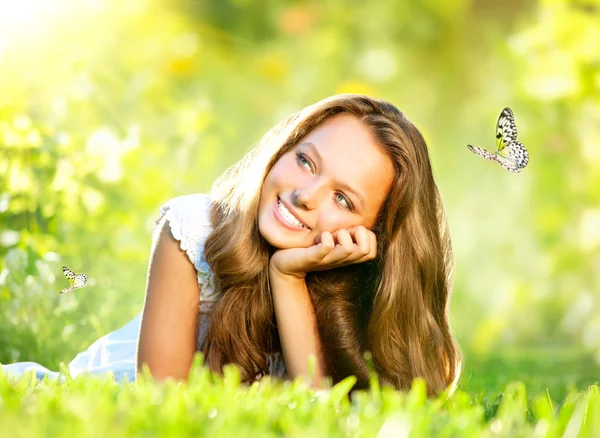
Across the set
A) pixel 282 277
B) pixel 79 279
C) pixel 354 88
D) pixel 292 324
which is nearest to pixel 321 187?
pixel 282 277

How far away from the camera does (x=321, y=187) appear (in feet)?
7.70

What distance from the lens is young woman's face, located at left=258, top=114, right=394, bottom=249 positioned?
2.37m

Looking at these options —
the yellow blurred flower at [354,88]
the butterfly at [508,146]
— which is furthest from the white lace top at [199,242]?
the yellow blurred flower at [354,88]

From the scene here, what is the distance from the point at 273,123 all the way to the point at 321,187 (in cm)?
391

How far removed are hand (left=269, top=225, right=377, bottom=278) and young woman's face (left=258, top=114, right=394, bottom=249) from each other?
0.03m

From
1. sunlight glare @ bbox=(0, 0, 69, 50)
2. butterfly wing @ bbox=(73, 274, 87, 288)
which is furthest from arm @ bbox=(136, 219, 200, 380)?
sunlight glare @ bbox=(0, 0, 69, 50)

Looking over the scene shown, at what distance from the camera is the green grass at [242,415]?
47.3 inches

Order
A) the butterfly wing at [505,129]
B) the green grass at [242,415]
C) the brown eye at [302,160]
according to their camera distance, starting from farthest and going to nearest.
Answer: the butterfly wing at [505,129] < the brown eye at [302,160] < the green grass at [242,415]

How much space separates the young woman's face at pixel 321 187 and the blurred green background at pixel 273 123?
1142 mm

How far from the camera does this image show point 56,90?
3928 mm

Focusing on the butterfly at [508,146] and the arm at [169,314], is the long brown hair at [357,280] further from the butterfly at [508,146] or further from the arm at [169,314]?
the butterfly at [508,146]

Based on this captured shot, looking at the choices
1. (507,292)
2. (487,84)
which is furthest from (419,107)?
(507,292)

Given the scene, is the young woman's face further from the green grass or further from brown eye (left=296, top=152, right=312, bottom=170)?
Answer: the green grass

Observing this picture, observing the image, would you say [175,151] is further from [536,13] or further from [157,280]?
[536,13]
